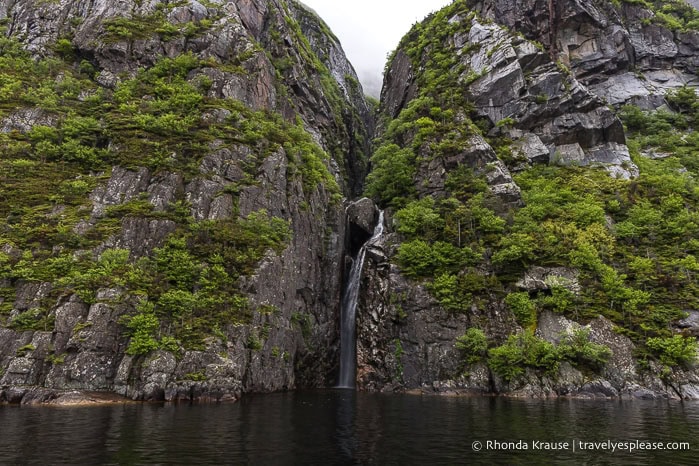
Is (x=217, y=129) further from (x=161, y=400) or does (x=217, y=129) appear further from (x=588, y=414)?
(x=588, y=414)

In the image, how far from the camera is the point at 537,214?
1789 inches

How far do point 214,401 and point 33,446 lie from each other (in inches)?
556

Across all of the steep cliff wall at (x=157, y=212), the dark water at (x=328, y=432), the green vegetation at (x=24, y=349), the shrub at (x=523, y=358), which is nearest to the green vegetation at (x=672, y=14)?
the steep cliff wall at (x=157, y=212)

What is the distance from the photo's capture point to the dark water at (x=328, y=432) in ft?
42.3

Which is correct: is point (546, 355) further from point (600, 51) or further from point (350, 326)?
point (600, 51)

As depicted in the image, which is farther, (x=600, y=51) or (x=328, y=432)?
(x=600, y=51)

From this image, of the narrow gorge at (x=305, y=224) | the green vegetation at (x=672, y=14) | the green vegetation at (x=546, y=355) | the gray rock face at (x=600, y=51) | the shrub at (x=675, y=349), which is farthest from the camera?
the green vegetation at (x=672, y=14)

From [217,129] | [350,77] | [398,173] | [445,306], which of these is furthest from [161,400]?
[350,77]

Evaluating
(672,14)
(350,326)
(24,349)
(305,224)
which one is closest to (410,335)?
(350,326)

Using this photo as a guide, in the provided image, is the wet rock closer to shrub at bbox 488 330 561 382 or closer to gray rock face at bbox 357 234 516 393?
gray rock face at bbox 357 234 516 393

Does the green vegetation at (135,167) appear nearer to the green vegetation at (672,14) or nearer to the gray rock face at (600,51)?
the gray rock face at (600,51)

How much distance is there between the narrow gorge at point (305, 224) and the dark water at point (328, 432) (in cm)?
706

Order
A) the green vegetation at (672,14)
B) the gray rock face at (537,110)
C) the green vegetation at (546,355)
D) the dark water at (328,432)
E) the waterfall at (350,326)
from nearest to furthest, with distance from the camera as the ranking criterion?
the dark water at (328,432), the green vegetation at (546,355), the waterfall at (350,326), the gray rock face at (537,110), the green vegetation at (672,14)

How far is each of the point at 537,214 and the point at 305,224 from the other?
86.6 feet
